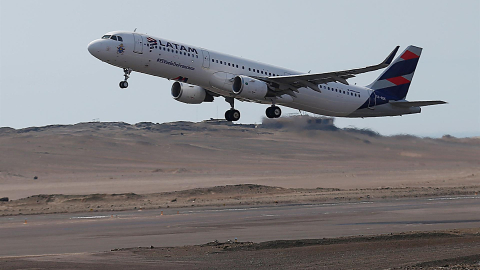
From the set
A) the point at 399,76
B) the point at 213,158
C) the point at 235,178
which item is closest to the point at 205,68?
the point at 399,76

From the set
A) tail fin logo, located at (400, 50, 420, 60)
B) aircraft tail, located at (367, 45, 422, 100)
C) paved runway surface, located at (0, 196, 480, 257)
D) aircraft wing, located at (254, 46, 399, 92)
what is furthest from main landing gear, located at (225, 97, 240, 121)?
tail fin logo, located at (400, 50, 420, 60)

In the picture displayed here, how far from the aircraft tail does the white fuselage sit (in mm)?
2617

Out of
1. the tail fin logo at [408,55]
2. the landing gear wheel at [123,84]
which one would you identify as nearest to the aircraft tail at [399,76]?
the tail fin logo at [408,55]

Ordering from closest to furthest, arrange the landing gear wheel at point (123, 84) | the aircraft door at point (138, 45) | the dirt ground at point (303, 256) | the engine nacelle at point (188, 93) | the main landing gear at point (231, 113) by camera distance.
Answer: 1. the dirt ground at point (303, 256)
2. the landing gear wheel at point (123, 84)
3. the aircraft door at point (138, 45)
4. the engine nacelle at point (188, 93)
5. the main landing gear at point (231, 113)

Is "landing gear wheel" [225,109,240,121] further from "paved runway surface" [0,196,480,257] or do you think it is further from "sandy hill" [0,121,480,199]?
"sandy hill" [0,121,480,199]

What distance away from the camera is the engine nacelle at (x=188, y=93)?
159 ft

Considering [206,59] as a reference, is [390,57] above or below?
below

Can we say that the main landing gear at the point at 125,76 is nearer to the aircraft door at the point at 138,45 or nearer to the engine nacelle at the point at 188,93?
the aircraft door at the point at 138,45

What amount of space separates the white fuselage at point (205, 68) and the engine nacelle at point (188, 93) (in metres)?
1.71

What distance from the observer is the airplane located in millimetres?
41781

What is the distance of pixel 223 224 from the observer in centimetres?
4062

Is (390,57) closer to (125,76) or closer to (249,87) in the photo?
(249,87)

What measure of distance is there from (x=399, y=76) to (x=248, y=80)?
1538 centimetres

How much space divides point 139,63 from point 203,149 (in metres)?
75.8
